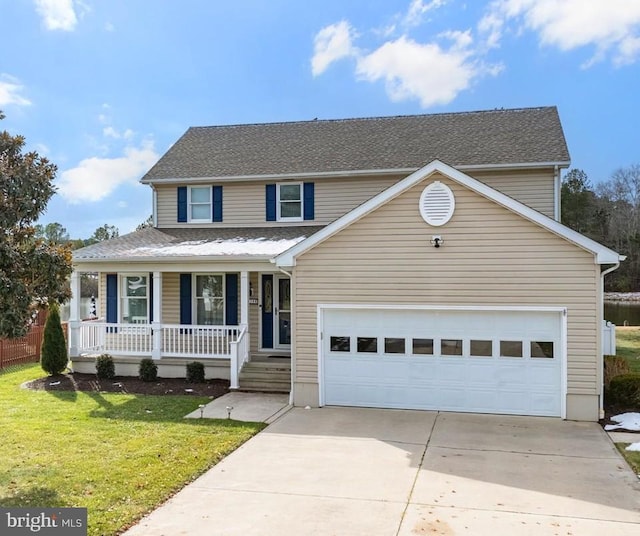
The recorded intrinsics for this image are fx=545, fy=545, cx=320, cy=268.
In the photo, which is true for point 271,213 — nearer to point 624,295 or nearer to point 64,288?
point 64,288

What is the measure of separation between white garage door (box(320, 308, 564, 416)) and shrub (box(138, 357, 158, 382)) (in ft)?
16.3

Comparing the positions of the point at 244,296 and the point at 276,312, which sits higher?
the point at 244,296

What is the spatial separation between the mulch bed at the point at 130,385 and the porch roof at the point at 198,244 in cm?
314

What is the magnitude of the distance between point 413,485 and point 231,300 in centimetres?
968

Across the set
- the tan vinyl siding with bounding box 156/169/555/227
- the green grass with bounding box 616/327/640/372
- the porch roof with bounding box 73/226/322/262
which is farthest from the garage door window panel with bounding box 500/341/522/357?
the green grass with bounding box 616/327/640/372

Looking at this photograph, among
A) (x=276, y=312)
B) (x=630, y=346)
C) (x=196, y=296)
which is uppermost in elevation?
(x=196, y=296)

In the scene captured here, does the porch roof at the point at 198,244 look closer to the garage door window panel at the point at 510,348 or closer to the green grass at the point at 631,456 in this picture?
the garage door window panel at the point at 510,348

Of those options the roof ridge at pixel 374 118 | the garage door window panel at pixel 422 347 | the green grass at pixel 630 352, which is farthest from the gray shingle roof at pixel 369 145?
the green grass at pixel 630 352

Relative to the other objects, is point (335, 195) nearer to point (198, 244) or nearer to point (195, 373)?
point (198, 244)

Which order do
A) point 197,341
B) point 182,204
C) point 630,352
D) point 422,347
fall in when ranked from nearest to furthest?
point 422,347
point 197,341
point 182,204
point 630,352

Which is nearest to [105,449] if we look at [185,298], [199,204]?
[185,298]

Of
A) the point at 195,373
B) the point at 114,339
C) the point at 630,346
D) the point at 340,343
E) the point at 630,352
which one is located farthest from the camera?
the point at 630,346

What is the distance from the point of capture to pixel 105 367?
14.3 meters

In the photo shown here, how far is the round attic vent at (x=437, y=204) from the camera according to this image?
426 inches
